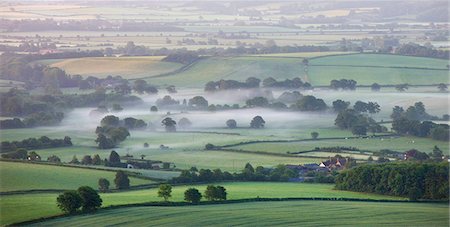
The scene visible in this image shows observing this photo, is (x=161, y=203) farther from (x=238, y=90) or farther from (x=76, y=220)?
(x=238, y=90)

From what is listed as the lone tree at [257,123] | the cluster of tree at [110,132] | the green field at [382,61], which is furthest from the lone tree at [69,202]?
the green field at [382,61]

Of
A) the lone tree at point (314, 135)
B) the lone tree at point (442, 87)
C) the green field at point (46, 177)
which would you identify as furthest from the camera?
the lone tree at point (442, 87)

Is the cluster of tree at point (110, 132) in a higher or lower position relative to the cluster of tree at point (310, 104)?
lower

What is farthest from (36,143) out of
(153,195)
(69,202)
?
(69,202)

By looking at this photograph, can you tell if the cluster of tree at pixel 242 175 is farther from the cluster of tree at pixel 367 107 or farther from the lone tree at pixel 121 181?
the cluster of tree at pixel 367 107

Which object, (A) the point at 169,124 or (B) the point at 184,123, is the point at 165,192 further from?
(B) the point at 184,123

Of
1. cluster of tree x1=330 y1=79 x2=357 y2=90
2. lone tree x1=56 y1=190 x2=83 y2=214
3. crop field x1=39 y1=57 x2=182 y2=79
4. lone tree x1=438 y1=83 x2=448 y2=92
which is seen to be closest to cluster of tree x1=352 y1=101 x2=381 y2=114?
lone tree x1=438 y1=83 x2=448 y2=92
